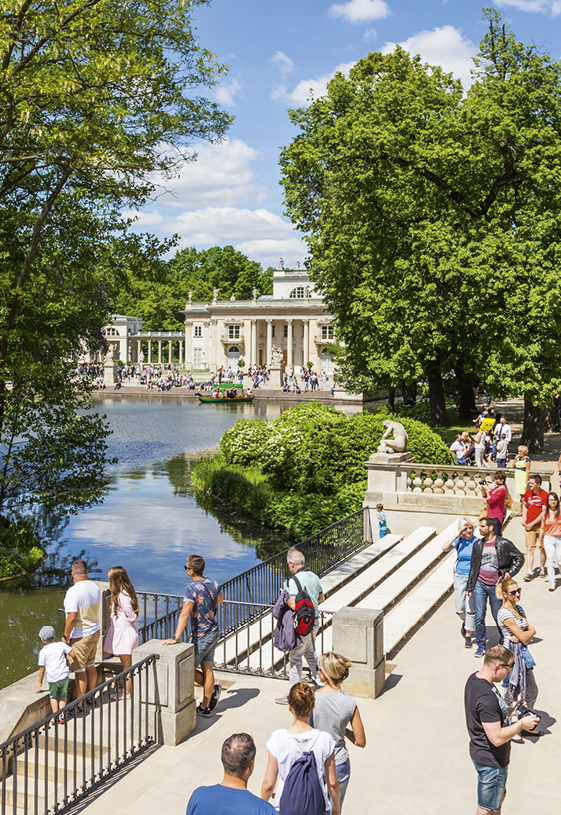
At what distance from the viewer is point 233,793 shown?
4164mm

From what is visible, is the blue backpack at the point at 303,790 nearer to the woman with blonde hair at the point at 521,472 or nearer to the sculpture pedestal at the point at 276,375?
the woman with blonde hair at the point at 521,472

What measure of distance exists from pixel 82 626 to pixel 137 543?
38.5 feet

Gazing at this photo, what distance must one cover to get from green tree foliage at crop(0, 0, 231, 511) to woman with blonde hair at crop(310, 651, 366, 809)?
1206cm

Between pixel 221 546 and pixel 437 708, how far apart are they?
12211 millimetres

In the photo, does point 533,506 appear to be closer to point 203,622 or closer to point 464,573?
point 464,573

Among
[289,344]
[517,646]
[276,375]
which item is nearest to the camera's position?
[517,646]

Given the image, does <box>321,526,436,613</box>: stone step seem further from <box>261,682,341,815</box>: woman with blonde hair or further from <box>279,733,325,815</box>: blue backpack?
<box>279,733,325,815</box>: blue backpack

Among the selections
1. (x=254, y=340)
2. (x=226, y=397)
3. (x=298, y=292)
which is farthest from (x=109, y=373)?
(x=298, y=292)

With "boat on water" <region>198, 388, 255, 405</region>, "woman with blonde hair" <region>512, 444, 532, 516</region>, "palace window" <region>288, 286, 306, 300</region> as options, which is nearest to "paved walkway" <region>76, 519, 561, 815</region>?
"woman with blonde hair" <region>512, 444, 532, 516</region>

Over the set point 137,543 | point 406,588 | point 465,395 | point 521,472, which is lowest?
point 137,543

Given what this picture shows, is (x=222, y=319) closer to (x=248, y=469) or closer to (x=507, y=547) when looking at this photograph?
(x=248, y=469)

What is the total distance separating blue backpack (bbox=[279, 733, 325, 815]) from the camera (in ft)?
15.5

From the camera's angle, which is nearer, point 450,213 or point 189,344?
point 450,213

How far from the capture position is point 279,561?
57.1ft
